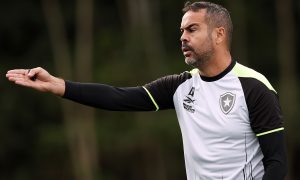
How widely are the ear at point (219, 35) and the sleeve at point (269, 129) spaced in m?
0.46

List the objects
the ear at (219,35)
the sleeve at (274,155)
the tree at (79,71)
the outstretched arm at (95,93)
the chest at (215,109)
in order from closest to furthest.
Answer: the sleeve at (274,155), the chest at (215,109), the outstretched arm at (95,93), the ear at (219,35), the tree at (79,71)

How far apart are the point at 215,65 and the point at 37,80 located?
3.46ft

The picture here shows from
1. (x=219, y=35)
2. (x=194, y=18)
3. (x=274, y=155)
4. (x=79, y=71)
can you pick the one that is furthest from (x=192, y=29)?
(x=79, y=71)

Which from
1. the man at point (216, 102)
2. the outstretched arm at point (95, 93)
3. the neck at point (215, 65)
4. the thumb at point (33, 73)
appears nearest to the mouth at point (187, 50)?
the man at point (216, 102)

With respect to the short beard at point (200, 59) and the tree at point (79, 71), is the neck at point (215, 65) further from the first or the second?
the tree at point (79, 71)

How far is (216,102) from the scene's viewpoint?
502 centimetres

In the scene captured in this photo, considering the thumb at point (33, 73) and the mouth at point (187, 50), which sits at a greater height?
the mouth at point (187, 50)

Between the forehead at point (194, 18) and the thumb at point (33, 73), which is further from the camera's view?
the forehead at point (194, 18)

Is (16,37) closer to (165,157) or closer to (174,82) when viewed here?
(165,157)

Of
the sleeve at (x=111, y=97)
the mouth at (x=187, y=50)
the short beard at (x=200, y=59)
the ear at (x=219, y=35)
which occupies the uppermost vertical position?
the ear at (x=219, y=35)

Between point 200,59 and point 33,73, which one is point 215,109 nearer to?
point 200,59

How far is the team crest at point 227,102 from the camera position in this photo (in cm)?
496

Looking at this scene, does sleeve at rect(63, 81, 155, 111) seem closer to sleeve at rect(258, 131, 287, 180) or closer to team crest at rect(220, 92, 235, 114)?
team crest at rect(220, 92, 235, 114)

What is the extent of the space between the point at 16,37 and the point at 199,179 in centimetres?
1718
